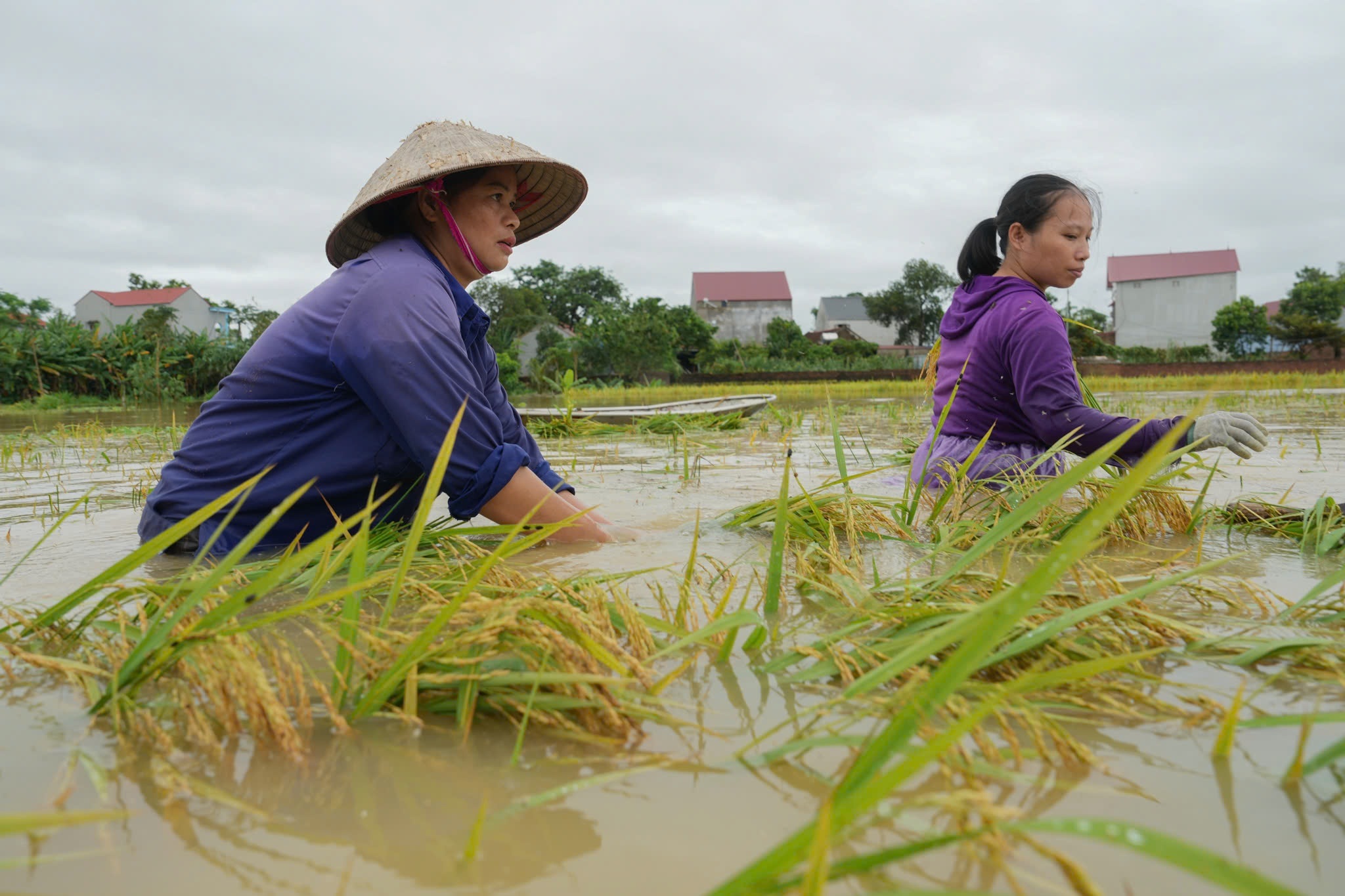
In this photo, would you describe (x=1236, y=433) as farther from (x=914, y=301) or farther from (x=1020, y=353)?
(x=914, y=301)

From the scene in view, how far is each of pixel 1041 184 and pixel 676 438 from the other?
3.16m

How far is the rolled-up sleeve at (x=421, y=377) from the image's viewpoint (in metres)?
1.81

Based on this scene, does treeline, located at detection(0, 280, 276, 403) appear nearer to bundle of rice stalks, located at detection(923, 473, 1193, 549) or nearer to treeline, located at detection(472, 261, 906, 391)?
treeline, located at detection(472, 261, 906, 391)

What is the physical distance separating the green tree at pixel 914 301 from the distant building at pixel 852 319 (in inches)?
135

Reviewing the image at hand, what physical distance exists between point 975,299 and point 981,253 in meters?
0.21

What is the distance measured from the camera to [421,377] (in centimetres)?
181

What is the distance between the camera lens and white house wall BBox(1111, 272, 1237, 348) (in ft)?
158

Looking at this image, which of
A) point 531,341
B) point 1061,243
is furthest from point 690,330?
point 1061,243

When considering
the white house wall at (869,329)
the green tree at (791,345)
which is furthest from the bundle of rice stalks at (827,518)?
the white house wall at (869,329)

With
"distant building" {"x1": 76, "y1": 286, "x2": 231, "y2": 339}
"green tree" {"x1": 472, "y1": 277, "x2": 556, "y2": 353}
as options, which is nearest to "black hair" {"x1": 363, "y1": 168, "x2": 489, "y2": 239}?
"green tree" {"x1": 472, "y1": 277, "x2": 556, "y2": 353}

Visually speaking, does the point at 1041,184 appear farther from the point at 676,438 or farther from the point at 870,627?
the point at 676,438

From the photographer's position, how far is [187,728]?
0.92m

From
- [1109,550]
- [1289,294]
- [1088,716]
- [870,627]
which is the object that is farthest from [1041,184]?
[1289,294]

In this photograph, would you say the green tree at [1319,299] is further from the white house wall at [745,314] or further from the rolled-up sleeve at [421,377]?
the rolled-up sleeve at [421,377]
